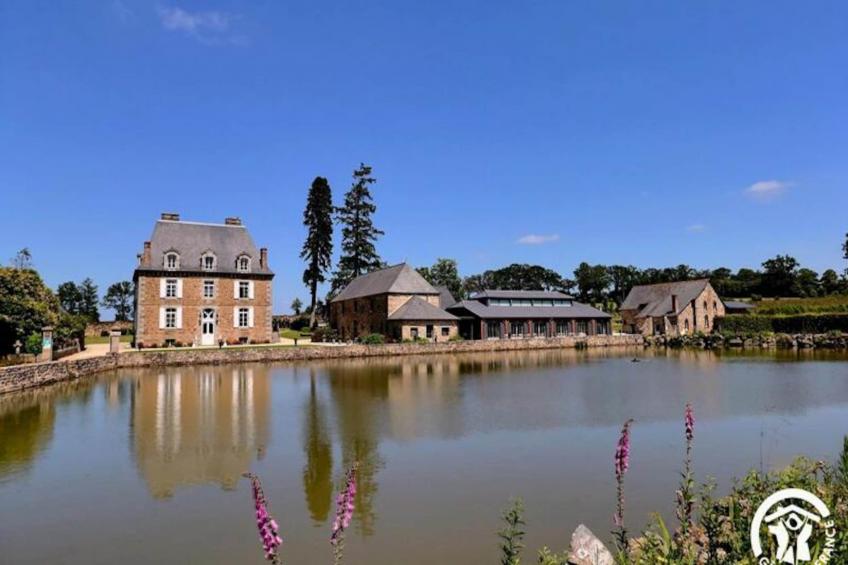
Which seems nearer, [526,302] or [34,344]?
[34,344]

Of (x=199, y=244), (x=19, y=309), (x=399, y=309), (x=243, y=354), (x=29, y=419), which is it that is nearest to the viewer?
(x=29, y=419)

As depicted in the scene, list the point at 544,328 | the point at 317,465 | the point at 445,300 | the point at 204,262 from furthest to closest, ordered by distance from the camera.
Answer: the point at 445,300 < the point at 544,328 < the point at 204,262 < the point at 317,465

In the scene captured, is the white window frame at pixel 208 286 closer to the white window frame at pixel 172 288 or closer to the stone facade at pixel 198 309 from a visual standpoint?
the stone facade at pixel 198 309

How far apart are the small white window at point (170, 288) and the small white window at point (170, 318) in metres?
0.90

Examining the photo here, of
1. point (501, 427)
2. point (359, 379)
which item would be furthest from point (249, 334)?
point (501, 427)

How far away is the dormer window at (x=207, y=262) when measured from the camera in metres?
36.1

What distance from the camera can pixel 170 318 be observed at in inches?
1371

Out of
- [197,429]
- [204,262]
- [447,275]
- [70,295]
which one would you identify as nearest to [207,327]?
[204,262]

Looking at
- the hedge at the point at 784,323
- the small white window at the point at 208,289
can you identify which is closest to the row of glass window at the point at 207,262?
the small white window at the point at 208,289

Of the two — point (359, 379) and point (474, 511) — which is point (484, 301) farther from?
point (474, 511)

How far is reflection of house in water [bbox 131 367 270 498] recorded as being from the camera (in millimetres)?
9312

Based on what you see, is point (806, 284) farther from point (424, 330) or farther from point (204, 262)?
point (204, 262)

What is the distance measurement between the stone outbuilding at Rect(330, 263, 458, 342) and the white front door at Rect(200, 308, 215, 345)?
11.0 metres

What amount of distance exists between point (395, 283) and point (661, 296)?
2950 centimetres
